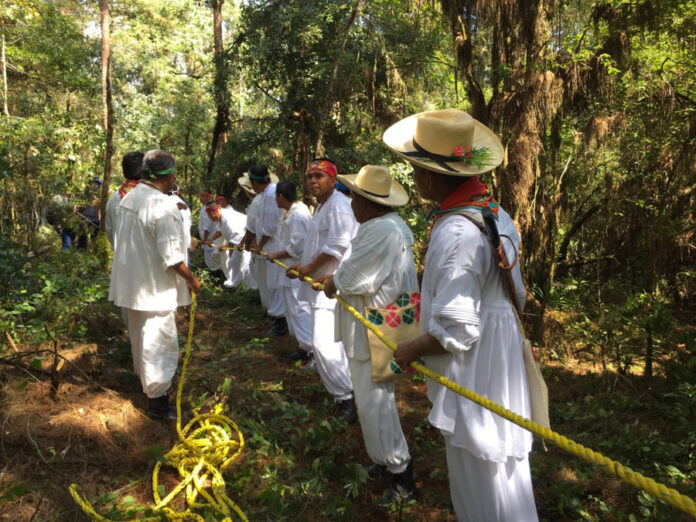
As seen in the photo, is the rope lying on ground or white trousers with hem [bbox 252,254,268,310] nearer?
the rope lying on ground

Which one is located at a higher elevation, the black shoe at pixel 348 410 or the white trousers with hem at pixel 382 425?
the white trousers with hem at pixel 382 425

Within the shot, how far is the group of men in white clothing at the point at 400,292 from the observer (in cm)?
219

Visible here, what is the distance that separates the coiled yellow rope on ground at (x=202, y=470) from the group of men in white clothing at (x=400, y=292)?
679 mm

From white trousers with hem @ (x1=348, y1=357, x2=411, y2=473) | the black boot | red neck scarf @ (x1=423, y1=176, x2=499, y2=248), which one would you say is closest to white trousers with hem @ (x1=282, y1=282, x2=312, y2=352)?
white trousers with hem @ (x1=348, y1=357, x2=411, y2=473)

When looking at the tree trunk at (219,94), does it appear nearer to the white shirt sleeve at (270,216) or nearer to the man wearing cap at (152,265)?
the white shirt sleeve at (270,216)

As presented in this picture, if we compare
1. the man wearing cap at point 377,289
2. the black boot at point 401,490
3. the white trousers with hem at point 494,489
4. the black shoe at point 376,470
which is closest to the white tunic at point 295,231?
the man wearing cap at point 377,289

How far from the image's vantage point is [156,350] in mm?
4008

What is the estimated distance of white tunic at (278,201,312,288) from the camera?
240 inches

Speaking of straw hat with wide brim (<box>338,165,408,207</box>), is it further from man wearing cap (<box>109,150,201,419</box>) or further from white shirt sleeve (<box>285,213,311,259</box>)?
white shirt sleeve (<box>285,213,311,259</box>)

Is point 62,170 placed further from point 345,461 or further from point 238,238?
point 345,461

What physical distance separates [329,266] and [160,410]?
6.10ft

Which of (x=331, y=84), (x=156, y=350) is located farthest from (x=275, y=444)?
(x=331, y=84)

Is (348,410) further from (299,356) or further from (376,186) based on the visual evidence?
(376,186)

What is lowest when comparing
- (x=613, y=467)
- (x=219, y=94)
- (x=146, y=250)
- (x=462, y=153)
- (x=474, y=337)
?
(x=146, y=250)
